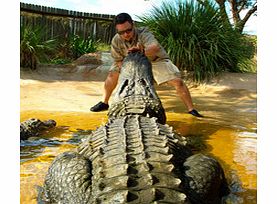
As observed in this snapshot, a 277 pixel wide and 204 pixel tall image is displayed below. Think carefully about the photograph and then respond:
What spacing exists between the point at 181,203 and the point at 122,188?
27 cm

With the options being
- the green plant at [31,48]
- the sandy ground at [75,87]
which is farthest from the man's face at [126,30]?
the green plant at [31,48]

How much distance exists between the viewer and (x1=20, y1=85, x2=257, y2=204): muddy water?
2539 millimetres

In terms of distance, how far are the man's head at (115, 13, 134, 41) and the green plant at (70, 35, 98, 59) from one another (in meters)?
7.17

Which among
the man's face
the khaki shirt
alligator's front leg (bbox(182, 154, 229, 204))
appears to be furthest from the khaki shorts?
alligator's front leg (bbox(182, 154, 229, 204))

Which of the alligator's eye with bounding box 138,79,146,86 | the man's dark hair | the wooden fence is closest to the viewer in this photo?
the alligator's eye with bounding box 138,79,146,86

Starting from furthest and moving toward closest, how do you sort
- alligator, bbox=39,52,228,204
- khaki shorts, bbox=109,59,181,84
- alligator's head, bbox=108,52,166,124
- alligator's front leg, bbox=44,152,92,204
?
khaki shorts, bbox=109,59,181,84, alligator's head, bbox=108,52,166,124, alligator's front leg, bbox=44,152,92,204, alligator, bbox=39,52,228,204

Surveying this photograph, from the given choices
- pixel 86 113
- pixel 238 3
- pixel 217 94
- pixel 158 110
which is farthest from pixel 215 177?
pixel 238 3

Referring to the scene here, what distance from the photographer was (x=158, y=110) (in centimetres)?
344

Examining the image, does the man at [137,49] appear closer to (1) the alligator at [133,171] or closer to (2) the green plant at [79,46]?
(1) the alligator at [133,171]

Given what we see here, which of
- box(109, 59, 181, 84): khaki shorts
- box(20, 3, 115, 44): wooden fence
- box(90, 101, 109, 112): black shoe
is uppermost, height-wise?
box(20, 3, 115, 44): wooden fence

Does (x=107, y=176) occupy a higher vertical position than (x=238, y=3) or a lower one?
lower

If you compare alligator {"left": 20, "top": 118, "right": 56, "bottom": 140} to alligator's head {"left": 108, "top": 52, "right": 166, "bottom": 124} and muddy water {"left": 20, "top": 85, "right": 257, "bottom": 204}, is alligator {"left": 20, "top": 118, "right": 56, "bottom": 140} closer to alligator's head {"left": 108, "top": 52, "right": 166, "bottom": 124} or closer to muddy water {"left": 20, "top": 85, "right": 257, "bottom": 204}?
muddy water {"left": 20, "top": 85, "right": 257, "bottom": 204}

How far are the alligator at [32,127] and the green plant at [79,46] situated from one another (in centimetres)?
744

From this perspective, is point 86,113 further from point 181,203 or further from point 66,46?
point 66,46
